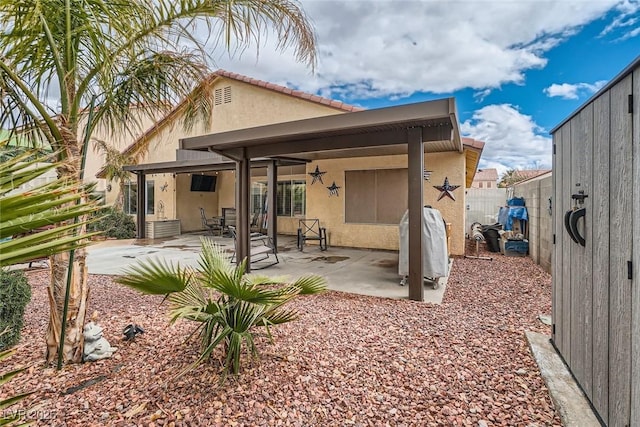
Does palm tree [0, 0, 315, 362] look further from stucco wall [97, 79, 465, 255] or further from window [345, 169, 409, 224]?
window [345, 169, 409, 224]

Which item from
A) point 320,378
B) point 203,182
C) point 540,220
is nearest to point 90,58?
point 320,378

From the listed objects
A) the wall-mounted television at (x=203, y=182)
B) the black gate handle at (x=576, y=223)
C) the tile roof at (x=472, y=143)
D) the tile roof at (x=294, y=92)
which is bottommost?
the black gate handle at (x=576, y=223)

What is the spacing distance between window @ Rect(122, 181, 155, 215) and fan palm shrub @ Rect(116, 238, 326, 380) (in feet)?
43.9

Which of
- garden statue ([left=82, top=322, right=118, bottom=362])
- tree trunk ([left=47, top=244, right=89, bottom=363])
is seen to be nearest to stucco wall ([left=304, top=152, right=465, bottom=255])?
garden statue ([left=82, top=322, right=118, bottom=362])

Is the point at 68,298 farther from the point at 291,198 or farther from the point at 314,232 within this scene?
the point at 291,198

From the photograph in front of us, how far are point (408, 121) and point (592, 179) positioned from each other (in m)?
2.48

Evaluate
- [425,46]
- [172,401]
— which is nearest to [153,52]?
[172,401]

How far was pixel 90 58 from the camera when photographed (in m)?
2.94

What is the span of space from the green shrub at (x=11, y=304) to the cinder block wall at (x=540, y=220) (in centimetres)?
784

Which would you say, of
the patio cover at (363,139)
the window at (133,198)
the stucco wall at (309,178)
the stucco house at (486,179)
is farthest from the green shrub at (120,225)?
the stucco house at (486,179)

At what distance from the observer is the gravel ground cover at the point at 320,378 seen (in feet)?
7.31

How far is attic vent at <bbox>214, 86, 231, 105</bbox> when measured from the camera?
11969mm

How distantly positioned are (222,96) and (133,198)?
255 inches

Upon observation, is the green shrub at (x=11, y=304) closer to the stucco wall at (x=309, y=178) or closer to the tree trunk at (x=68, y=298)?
the tree trunk at (x=68, y=298)
